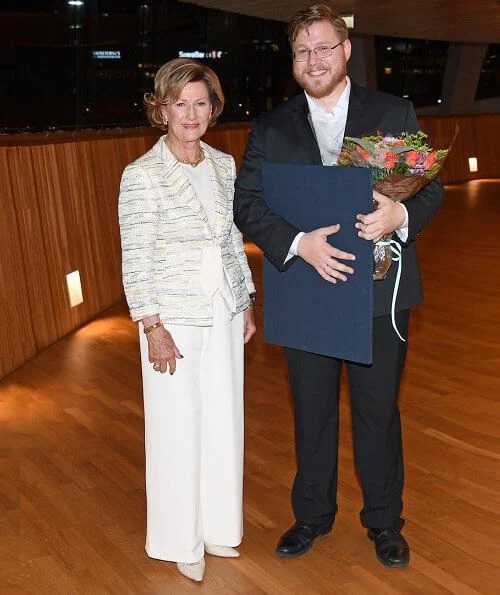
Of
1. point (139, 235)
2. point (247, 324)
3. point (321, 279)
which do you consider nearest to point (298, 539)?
point (247, 324)

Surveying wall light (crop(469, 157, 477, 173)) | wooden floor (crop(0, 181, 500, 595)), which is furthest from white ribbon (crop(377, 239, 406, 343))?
wall light (crop(469, 157, 477, 173))

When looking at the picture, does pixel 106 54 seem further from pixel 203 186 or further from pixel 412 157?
pixel 412 157

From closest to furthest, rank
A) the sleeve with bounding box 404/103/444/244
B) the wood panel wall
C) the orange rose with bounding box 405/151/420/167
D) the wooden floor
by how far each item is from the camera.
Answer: the orange rose with bounding box 405/151/420/167, the sleeve with bounding box 404/103/444/244, the wooden floor, the wood panel wall

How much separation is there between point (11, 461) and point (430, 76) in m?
17.4

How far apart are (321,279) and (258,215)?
0.30 metres

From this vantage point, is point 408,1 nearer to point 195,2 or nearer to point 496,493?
point 195,2

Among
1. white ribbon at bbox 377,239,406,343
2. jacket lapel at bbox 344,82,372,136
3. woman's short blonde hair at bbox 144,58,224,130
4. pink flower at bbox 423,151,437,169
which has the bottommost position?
white ribbon at bbox 377,239,406,343

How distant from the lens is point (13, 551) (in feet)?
12.1

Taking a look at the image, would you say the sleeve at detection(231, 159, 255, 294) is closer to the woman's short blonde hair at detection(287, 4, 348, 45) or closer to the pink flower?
the woman's short blonde hair at detection(287, 4, 348, 45)

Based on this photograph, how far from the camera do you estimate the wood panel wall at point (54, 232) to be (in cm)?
611

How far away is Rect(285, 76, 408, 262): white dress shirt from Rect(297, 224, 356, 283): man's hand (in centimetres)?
34

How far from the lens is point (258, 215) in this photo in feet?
10.5

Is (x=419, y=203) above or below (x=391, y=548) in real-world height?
above

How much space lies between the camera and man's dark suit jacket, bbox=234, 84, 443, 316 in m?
3.15
